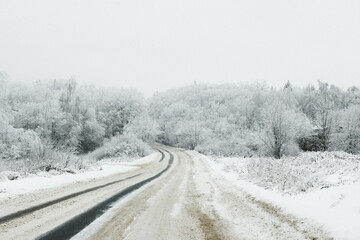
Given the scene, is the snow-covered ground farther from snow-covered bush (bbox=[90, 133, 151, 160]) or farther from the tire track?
snow-covered bush (bbox=[90, 133, 151, 160])

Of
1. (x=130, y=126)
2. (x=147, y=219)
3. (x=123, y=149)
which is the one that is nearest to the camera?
(x=147, y=219)

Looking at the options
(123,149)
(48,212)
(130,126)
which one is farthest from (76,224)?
(130,126)

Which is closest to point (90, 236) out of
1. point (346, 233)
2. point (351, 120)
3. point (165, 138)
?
point (346, 233)

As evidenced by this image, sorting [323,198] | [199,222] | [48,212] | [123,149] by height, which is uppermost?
[323,198]

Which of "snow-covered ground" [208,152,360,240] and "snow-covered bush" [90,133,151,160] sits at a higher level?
"snow-covered ground" [208,152,360,240]

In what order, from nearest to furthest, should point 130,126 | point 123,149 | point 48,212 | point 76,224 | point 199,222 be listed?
1. point 76,224
2. point 199,222
3. point 48,212
4. point 123,149
5. point 130,126

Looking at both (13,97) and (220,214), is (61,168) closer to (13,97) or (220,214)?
(220,214)

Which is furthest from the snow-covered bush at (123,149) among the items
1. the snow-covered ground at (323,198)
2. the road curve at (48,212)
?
the snow-covered ground at (323,198)

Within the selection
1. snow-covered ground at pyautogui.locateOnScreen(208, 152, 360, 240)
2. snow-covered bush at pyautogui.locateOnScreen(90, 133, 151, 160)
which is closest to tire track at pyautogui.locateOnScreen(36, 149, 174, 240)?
snow-covered ground at pyautogui.locateOnScreen(208, 152, 360, 240)

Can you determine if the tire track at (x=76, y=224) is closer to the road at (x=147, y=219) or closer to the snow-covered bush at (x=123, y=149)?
the road at (x=147, y=219)

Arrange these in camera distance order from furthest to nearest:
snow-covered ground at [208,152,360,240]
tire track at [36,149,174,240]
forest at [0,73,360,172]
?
1. forest at [0,73,360,172]
2. tire track at [36,149,174,240]
3. snow-covered ground at [208,152,360,240]

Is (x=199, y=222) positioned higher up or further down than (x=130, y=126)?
further down

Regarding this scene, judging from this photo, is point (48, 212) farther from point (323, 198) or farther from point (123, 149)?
point (123, 149)

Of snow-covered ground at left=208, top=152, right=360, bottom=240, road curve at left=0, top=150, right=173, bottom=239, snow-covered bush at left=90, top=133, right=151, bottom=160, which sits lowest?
snow-covered bush at left=90, top=133, right=151, bottom=160
